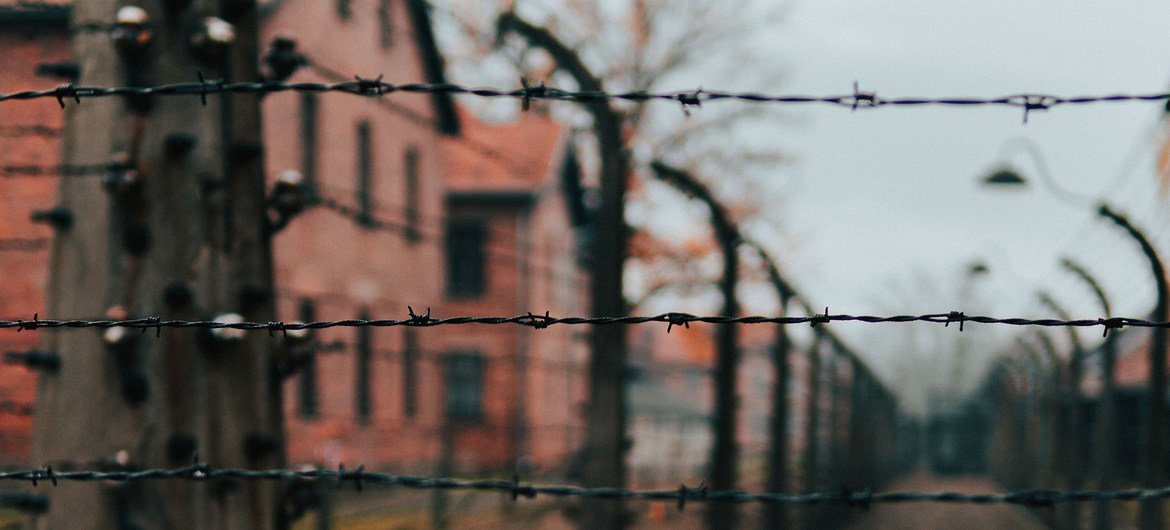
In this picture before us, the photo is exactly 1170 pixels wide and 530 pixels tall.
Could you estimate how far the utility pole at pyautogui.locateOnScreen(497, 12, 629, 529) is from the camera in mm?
6953

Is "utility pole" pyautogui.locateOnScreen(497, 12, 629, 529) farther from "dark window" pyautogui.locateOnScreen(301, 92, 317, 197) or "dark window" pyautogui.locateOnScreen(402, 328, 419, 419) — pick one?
"dark window" pyautogui.locateOnScreen(402, 328, 419, 419)

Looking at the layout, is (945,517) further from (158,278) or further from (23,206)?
(158,278)

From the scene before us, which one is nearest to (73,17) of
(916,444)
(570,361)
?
(570,361)

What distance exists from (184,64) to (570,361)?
27.1 meters

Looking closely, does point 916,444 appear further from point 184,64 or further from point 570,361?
point 184,64

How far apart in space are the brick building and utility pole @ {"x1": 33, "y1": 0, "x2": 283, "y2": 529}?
5259 mm

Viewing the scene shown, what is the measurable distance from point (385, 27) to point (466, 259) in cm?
788

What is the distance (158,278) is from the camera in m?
4.25

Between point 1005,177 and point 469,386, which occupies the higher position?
point 1005,177

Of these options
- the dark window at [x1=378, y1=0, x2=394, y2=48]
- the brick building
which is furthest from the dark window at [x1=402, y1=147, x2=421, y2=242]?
the dark window at [x1=378, y1=0, x2=394, y2=48]

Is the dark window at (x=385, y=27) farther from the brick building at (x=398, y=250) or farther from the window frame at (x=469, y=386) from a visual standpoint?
the window frame at (x=469, y=386)

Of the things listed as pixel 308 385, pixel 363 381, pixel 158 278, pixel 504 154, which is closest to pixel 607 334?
pixel 158 278

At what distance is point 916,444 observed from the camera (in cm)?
4712

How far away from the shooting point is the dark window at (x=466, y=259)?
2795cm
